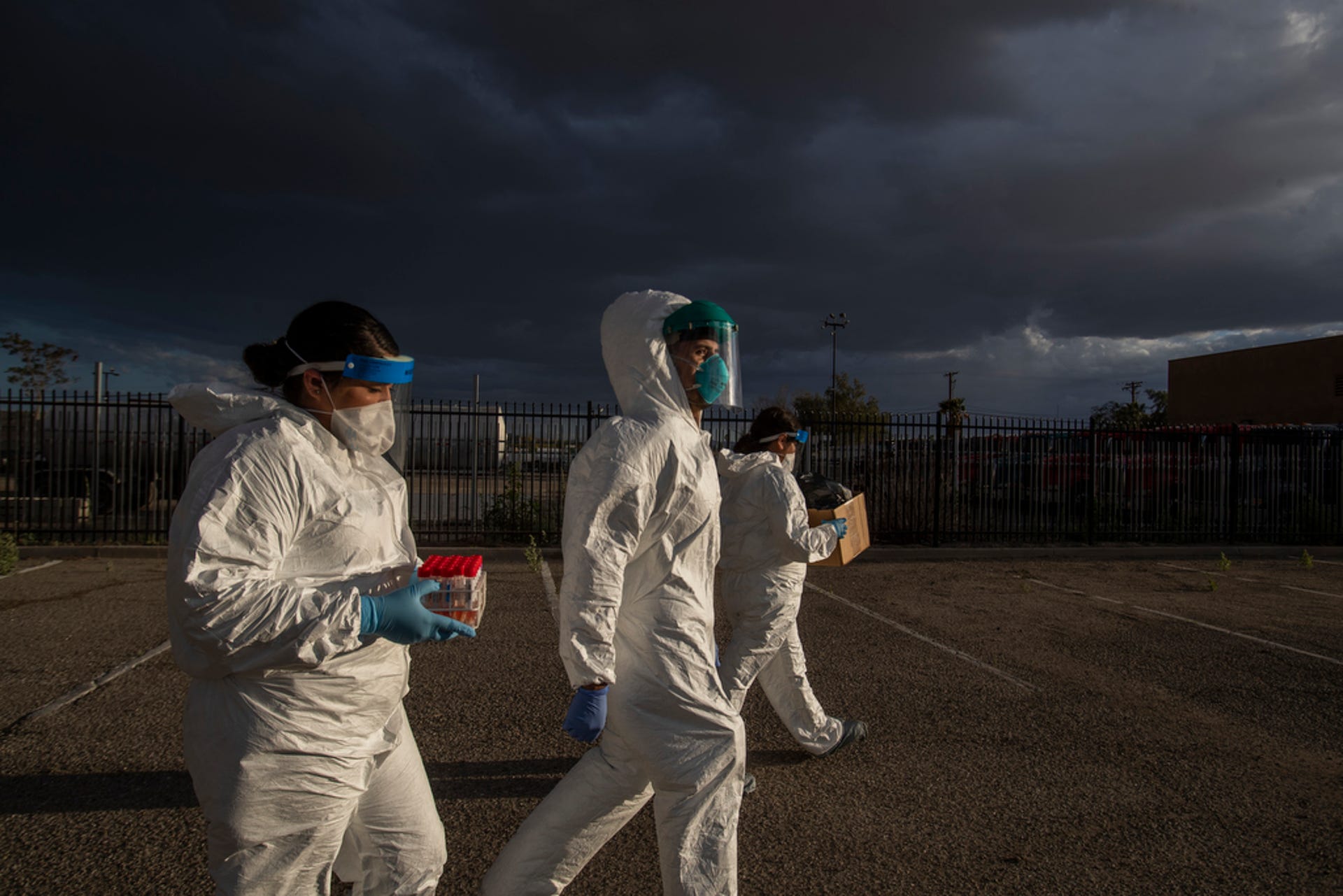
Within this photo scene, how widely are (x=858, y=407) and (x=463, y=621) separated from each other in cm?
3794

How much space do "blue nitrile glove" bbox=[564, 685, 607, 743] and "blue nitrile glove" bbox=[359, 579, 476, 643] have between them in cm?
50

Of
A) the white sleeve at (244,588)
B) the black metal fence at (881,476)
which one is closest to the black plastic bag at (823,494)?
the white sleeve at (244,588)

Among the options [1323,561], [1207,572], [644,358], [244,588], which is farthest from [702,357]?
[1323,561]

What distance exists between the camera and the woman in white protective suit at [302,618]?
1588 mm

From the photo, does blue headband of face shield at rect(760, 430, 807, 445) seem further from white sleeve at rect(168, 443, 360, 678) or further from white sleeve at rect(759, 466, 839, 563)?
white sleeve at rect(168, 443, 360, 678)

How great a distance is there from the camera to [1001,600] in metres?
8.80

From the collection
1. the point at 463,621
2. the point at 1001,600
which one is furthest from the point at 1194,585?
the point at 463,621

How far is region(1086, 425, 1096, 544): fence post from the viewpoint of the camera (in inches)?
533

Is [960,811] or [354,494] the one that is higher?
[354,494]

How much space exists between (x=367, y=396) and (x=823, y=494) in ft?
10.8

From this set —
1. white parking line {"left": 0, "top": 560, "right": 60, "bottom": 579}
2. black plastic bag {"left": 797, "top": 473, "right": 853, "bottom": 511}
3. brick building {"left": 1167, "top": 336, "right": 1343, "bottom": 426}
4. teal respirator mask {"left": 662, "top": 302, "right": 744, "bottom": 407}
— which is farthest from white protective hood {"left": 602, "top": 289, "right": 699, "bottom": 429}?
brick building {"left": 1167, "top": 336, "right": 1343, "bottom": 426}

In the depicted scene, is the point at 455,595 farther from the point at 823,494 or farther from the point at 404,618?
the point at 823,494

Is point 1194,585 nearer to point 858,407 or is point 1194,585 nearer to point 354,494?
point 354,494

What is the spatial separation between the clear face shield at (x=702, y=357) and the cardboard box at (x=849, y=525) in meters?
1.79
